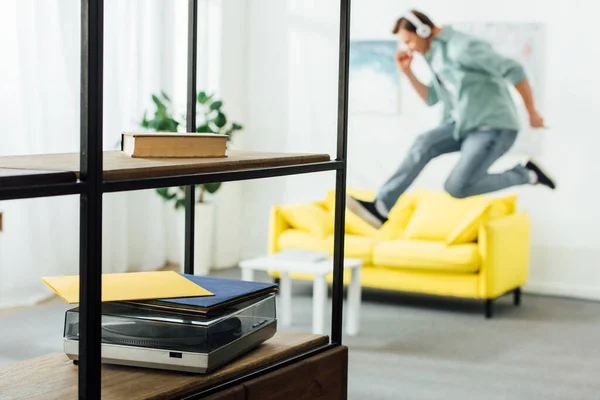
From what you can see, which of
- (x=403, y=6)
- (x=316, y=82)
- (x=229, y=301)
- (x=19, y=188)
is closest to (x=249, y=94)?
(x=316, y=82)

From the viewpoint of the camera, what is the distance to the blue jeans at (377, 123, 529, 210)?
6445 millimetres

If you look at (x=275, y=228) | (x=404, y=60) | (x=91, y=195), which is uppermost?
(x=404, y=60)

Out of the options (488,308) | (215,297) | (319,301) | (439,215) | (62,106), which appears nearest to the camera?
(215,297)

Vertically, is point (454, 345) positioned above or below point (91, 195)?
below

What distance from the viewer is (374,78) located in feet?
22.3

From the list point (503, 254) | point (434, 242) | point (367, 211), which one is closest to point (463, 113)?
point (367, 211)

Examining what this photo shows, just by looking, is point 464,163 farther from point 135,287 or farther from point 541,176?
point 135,287

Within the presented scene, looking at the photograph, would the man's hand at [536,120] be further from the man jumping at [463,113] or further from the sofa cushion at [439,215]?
the sofa cushion at [439,215]

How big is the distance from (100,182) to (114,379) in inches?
16.3

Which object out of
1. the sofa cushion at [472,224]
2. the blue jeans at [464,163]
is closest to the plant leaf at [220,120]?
the blue jeans at [464,163]

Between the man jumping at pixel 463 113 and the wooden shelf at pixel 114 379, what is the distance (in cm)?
488

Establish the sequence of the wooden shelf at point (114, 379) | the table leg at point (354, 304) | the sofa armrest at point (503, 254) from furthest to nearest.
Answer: the sofa armrest at point (503, 254)
the table leg at point (354, 304)
the wooden shelf at point (114, 379)

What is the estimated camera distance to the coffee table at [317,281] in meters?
4.77

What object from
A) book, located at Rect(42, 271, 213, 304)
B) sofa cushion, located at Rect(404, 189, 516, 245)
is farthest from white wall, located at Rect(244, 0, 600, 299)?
book, located at Rect(42, 271, 213, 304)
